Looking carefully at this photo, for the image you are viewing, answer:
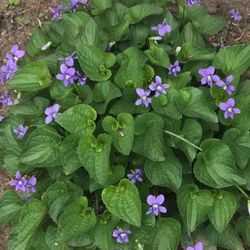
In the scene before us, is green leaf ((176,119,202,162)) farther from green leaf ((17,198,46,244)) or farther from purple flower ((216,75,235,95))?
green leaf ((17,198,46,244))

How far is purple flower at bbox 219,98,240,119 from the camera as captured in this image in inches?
109

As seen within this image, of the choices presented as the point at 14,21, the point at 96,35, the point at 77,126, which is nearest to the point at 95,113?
the point at 77,126

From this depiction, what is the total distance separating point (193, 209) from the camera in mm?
2779

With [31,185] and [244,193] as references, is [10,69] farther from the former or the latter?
[244,193]

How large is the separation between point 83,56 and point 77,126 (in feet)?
1.34

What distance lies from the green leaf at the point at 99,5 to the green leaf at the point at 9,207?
1.24 m

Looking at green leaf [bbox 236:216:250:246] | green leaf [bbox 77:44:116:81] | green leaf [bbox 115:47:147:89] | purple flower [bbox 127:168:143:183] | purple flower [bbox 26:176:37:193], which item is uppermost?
green leaf [bbox 77:44:116:81]

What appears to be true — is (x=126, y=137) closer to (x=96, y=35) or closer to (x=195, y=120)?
(x=195, y=120)

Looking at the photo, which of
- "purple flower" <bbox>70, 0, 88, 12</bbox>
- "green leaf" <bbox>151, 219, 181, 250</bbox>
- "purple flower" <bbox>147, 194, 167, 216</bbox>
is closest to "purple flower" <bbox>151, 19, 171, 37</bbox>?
"purple flower" <bbox>70, 0, 88, 12</bbox>

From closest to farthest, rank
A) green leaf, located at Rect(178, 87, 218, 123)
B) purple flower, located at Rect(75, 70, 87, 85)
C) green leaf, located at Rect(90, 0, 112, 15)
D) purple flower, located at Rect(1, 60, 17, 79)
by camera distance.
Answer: green leaf, located at Rect(178, 87, 218, 123)
purple flower, located at Rect(75, 70, 87, 85)
purple flower, located at Rect(1, 60, 17, 79)
green leaf, located at Rect(90, 0, 112, 15)

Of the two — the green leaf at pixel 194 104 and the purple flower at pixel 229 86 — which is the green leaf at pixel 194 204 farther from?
the purple flower at pixel 229 86

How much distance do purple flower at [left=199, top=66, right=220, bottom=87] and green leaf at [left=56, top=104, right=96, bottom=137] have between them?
63 cm

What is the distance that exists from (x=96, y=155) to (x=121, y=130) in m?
0.18

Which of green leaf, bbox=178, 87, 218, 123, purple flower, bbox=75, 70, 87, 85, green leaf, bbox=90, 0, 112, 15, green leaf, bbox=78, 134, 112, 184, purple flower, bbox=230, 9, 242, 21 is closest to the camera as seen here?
green leaf, bbox=78, 134, 112, 184
